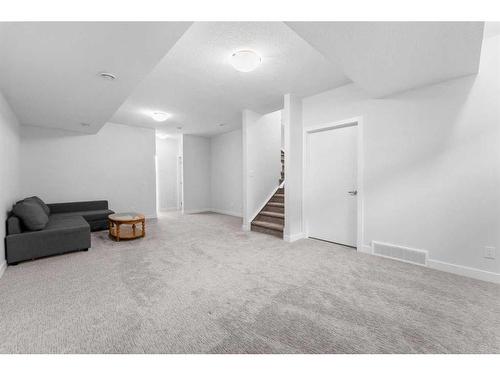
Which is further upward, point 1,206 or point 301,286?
point 1,206

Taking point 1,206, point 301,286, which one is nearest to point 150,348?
point 301,286

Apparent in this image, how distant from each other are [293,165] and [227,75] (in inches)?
72.3

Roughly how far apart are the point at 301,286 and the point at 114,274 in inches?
84.6

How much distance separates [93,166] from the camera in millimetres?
5555

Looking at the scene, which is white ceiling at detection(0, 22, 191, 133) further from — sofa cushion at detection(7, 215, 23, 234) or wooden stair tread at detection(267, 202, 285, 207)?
wooden stair tread at detection(267, 202, 285, 207)

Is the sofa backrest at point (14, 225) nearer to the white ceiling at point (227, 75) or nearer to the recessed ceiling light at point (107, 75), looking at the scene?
the recessed ceiling light at point (107, 75)

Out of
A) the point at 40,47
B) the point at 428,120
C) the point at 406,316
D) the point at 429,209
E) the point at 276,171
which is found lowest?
the point at 406,316

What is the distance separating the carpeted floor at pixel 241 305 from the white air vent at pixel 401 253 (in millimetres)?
168

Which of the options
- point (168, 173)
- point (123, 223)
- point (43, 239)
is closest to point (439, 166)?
point (123, 223)

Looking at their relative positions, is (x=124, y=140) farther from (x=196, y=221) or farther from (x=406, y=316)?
(x=406, y=316)

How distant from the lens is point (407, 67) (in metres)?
2.29

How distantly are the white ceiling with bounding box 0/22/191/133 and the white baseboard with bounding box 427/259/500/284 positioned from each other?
12.0 feet

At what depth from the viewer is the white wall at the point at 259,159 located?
4.88 metres

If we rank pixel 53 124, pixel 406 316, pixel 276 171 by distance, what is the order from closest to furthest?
pixel 406 316, pixel 53 124, pixel 276 171
